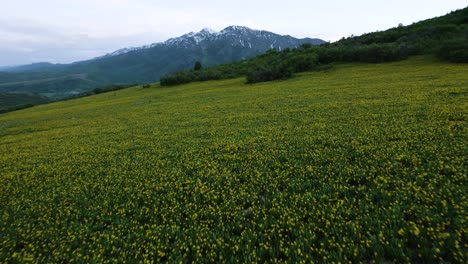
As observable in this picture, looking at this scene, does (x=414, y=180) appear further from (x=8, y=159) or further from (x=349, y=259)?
(x=8, y=159)

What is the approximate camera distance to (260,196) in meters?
7.29

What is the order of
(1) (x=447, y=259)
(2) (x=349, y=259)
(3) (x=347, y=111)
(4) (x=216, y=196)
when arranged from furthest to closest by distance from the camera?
(3) (x=347, y=111) → (4) (x=216, y=196) → (2) (x=349, y=259) → (1) (x=447, y=259)

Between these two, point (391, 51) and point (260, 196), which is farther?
point (391, 51)

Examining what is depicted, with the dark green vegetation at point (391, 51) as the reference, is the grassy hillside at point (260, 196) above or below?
below

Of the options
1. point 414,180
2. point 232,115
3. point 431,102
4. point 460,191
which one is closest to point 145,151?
point 232,115

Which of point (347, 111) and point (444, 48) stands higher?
point (444, 48)

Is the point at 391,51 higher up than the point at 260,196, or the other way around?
the point at 391,51

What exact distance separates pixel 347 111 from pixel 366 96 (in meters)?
6.01

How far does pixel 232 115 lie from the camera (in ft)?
67.5

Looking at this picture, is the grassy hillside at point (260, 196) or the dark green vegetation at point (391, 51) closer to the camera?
the grassy hillside at point (260, 196)

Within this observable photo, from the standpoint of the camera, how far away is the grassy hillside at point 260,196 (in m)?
5.10

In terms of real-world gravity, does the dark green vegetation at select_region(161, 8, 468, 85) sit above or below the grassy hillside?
above

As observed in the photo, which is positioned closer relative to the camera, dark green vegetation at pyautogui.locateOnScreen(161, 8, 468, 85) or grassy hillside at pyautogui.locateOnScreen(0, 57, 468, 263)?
grassy hillside at pyautogui.locateOnScreen(0, 57, 468, 263)

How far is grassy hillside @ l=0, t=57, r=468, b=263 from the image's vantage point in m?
5.10
